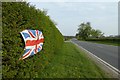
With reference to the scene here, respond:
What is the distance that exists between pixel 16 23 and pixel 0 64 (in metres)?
1.11

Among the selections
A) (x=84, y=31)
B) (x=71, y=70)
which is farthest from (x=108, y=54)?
(x=84, y=31)

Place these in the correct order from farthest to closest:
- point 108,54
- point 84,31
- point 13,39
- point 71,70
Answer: point 84,31 → point 108,54 → point 71,70 → point 13,39

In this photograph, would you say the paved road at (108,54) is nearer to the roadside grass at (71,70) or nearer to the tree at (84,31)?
the roadside grass at (71,70)

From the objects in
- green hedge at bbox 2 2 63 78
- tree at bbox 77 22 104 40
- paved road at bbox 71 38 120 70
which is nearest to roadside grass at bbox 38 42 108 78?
paved road at bbox 71 38 120 70

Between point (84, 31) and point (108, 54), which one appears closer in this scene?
point (108, 54)

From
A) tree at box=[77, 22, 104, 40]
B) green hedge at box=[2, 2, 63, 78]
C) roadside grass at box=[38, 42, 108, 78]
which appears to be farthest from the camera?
tree at box=[77, 22, 104, 40]

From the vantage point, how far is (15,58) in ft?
17.0

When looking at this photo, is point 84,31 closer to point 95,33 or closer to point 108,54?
point 95,33

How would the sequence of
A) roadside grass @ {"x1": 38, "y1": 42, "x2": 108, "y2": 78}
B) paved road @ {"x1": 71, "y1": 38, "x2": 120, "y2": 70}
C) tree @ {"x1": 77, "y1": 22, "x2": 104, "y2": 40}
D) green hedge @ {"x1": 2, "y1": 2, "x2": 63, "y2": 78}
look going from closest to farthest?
green hedge @ {"x1": 2, "y1": 2, "x2": 63, "y2": 78}, roadside grass @ {"x1": 38, "y1": 42, "x2": 108, "y2": 78}, paved road @ {"x1": 71, "y1": 38, "x2": 120, "y2": 70}, tree @ {"x1": 77, "y1": 22, "x2": 104, "y2": 40}

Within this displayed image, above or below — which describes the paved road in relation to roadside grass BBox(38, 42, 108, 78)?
below

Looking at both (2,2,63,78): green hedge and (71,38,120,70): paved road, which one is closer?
(2,2,63,78): green hedge

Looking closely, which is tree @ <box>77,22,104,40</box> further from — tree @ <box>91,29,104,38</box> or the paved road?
the paved road

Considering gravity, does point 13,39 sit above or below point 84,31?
below

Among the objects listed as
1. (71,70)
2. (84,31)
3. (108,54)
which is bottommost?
(108,54)
